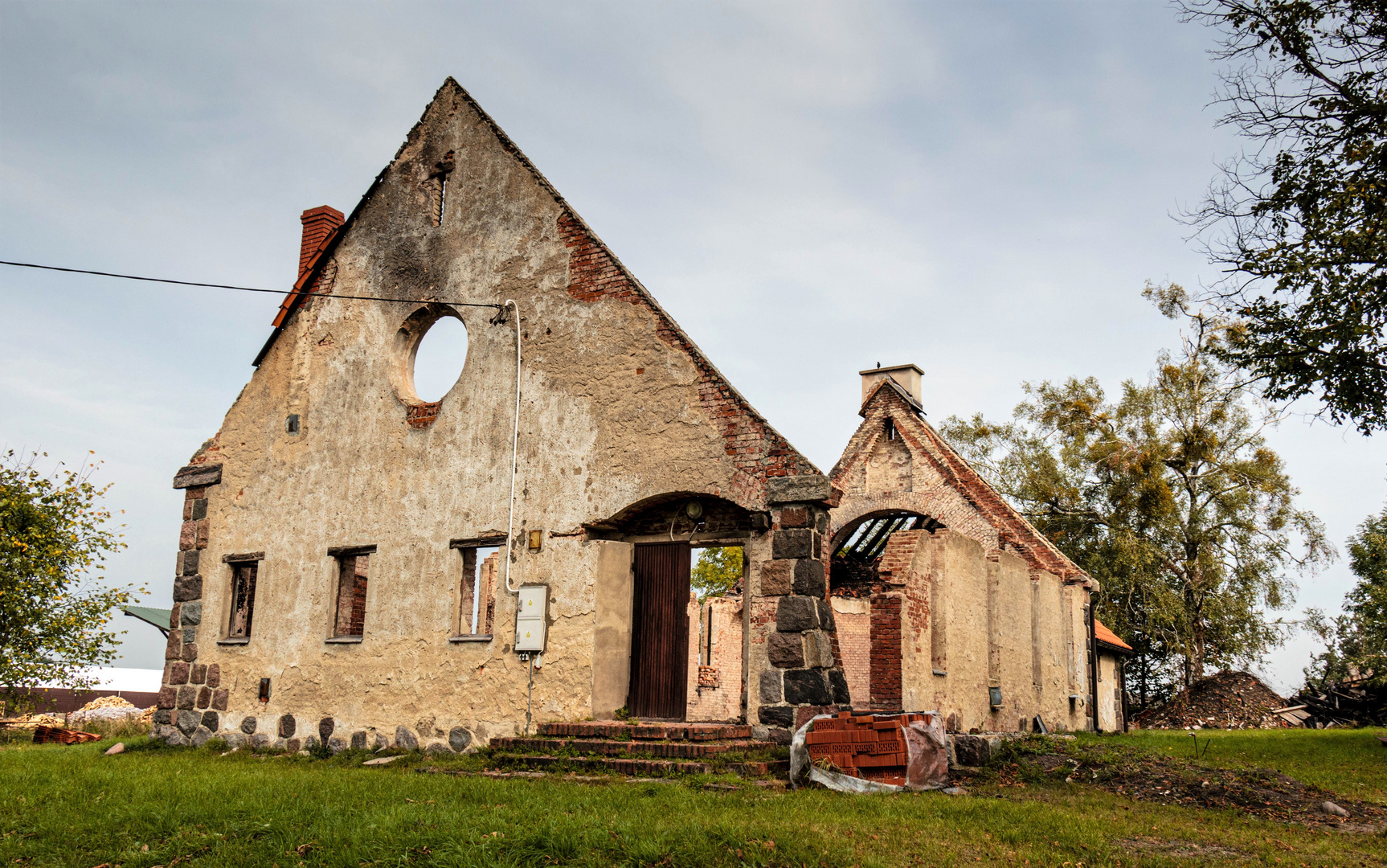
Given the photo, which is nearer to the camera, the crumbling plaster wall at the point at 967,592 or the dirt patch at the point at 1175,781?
the dirt patch at the point at 1175,781

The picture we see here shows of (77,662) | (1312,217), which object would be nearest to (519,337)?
(1312,217)

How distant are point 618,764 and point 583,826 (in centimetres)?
289

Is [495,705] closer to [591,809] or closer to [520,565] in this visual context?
[520,565]

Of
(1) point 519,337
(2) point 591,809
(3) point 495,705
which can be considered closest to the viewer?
(2) point 591,809

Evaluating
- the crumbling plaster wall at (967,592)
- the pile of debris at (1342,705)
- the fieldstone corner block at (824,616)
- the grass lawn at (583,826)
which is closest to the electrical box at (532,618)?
the grass lawn at (583,826)

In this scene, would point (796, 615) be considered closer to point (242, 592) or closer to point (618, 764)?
point (618, 764)

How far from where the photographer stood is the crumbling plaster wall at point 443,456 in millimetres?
11336

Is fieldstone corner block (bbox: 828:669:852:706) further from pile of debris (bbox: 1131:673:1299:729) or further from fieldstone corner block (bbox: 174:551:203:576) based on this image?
pile of debris (bbox: 1131:673:1299:729)

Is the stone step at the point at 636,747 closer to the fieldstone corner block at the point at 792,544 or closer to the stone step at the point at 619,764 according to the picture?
the stone step at the point at 619,764

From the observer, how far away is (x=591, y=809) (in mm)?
7328

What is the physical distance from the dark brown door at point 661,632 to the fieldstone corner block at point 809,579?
5.78 feet

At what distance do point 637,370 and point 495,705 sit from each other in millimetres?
4204

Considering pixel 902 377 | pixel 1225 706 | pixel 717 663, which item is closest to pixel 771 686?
pixel 717 663

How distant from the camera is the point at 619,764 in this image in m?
9.46
